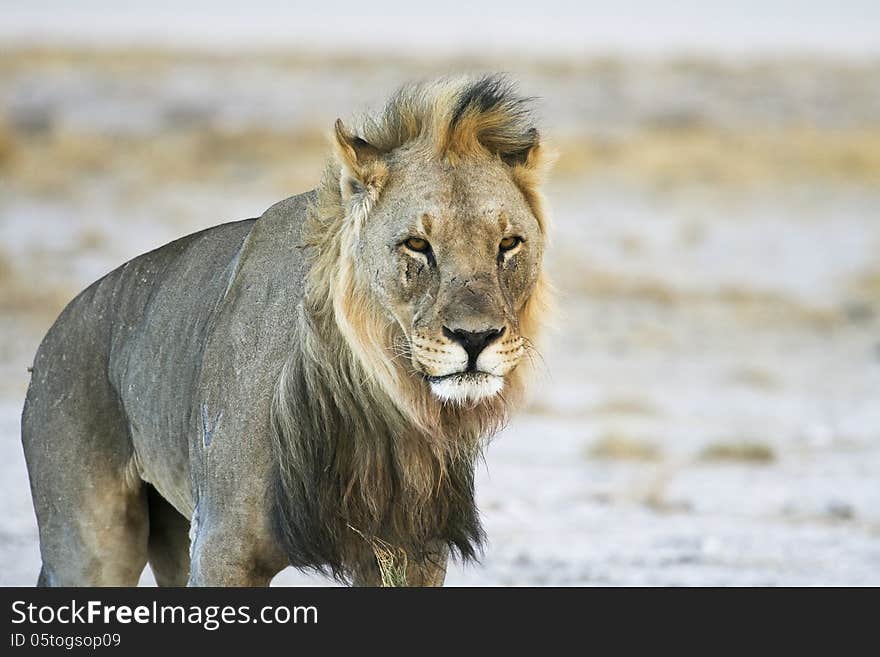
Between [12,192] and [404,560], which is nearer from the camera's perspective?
[404,560]

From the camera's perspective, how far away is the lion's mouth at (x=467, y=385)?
13.0ft

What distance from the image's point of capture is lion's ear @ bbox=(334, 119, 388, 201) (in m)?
4.25

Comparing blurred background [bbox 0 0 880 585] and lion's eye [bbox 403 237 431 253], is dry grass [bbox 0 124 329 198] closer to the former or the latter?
blurred background [bbox 0 0 880 585]

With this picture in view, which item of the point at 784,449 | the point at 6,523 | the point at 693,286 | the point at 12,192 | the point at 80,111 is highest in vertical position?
the point at 80,111

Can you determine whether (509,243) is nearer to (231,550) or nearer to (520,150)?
(520,150)

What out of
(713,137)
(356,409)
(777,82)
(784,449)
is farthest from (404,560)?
(777,82)

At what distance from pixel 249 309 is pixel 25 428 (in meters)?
1.18

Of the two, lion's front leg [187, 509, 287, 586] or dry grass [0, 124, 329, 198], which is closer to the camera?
lion's front leg [187, 509, 287, 586]

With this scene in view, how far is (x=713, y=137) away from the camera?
2748cm

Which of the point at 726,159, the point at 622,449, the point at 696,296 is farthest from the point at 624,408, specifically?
the point at 726,159

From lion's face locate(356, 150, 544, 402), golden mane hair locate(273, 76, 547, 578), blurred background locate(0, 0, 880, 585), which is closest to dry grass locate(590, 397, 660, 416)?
blurred background locate(0, 0, 880, 585)

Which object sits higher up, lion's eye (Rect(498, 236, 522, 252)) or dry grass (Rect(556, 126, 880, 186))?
dry grass (Rect(556, 126, 880, 186))

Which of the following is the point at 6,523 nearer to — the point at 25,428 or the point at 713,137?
the point at 25,428

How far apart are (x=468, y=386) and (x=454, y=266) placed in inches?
12.5
